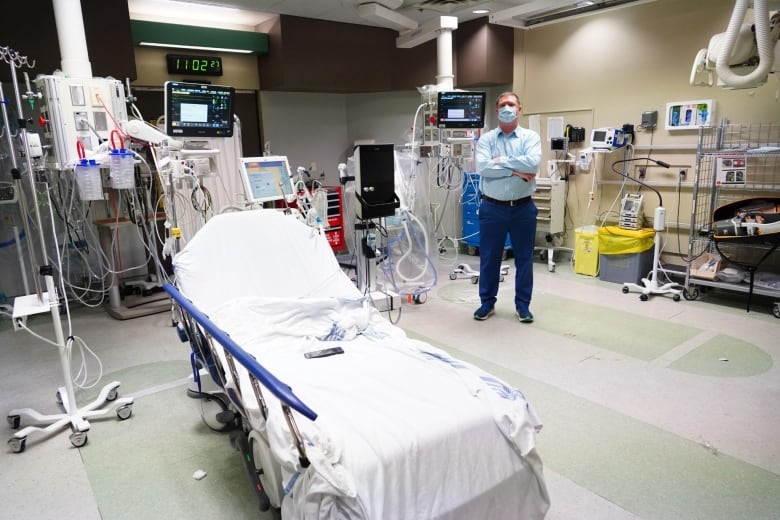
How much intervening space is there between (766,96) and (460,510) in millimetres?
Answer: 4638

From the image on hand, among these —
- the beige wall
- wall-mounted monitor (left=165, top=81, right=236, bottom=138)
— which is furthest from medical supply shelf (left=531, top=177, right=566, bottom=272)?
wall-mounted monitor (left=165, top=81, right=236, bottom=138)

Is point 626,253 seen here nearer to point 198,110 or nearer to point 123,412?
point 198,110

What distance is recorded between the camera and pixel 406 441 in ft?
5.28

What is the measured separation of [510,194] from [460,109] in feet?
4.64

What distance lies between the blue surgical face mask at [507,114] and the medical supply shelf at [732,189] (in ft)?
5.60

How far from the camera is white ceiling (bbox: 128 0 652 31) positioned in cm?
503

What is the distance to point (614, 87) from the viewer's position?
5547mm

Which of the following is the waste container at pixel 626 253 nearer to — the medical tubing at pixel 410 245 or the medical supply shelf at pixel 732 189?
the medical supply shelf at pixel 732 189

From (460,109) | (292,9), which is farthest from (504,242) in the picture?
(292,9)

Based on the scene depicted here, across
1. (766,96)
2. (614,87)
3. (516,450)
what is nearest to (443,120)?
(614,87)

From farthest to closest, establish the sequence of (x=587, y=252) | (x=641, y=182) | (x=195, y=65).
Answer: (x=195, y=65) < (x=587, y=252) < (x=641, y=182)

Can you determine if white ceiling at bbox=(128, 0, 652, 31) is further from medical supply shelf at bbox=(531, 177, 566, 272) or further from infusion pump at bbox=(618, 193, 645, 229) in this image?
infusion pump at bbox=(618, 193, 645, 229)

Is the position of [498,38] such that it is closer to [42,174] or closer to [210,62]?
[210,62]

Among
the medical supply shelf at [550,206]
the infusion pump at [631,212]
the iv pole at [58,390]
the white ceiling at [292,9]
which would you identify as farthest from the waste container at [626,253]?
the iv pole at [58,390]
